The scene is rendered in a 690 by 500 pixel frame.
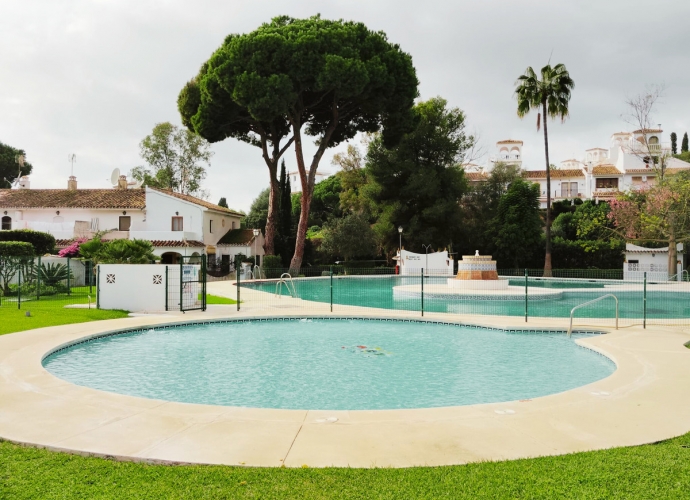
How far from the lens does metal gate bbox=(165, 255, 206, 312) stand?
1688cm

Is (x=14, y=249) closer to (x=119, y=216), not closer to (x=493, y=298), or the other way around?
(x=119, y=216)

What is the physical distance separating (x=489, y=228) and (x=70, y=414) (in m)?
37.4

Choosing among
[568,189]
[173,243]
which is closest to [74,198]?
[173,243]

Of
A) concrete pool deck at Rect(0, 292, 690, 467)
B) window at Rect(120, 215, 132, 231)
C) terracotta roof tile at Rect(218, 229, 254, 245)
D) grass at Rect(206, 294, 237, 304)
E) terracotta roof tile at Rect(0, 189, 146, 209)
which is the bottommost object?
grass at Rect(206, 294, 237, 304)

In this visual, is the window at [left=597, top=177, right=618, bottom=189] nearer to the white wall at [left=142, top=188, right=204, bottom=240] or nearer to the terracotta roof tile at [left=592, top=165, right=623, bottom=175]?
the terracotta roof tile at [left=592, top=165, right=623, bottom=175]

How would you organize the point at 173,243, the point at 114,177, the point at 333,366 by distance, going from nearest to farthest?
the point at 333,366
the point at 173,243
the point at 114,177

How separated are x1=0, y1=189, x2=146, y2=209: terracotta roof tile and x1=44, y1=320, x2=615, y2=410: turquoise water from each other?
Answer: 1168 inches

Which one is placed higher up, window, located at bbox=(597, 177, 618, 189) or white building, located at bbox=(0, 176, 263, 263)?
window, located at bbox=(597, 177, 618, 189)

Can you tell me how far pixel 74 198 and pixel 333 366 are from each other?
124 ft

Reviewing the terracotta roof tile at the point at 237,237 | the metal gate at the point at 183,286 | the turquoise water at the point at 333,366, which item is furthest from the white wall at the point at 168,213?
the turquoise water at the point at 333,366

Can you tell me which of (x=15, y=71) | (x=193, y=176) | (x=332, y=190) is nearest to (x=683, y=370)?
(x=15, y=71)

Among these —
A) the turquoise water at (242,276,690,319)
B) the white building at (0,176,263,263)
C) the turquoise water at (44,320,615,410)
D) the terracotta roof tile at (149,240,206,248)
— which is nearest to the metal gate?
the turquoise water at (44,320,615,410)

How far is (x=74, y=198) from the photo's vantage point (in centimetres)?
4069

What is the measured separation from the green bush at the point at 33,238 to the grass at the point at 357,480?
2817 centimetres
